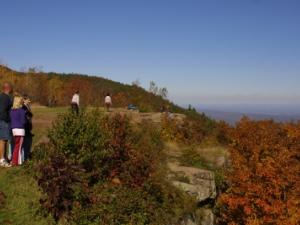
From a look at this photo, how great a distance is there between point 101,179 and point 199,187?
5413 millimetres

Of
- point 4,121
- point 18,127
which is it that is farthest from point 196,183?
point 4,121

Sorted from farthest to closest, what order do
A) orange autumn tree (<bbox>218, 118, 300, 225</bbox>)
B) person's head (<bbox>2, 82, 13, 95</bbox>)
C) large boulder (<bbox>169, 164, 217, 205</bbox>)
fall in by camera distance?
orange autumn tree (<bbox>218, 118, 300, 225</bbox>) < large boulder (<bbox>169, 164, 217, 205</bbox>) < person's head (<bbox>2, 82, 13, 95</bbox>)

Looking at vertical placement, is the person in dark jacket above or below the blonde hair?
below

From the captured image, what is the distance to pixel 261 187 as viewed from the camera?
3128 cm

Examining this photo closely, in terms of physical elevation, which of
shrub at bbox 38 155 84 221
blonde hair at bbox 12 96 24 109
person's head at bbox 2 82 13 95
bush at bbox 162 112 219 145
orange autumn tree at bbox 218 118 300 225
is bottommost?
orange autumn tree at bbox 218 118 300 225

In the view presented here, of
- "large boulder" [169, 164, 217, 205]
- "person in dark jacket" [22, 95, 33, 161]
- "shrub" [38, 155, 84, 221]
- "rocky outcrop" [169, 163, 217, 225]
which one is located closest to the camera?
"shrub" [38, 155, 84, 221]

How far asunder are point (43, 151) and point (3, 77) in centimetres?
3852

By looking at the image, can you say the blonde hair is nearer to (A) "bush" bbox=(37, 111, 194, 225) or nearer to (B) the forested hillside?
(A) "bush" bbox=(37, 111, 194, 225)

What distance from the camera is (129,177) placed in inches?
543

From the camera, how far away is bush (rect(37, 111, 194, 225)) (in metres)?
11.3

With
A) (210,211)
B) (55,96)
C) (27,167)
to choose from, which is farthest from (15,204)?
(55,96)

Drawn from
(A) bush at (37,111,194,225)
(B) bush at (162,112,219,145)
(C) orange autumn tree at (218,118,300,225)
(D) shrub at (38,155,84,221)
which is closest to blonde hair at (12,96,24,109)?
(A) bush at (37,111,194,225)

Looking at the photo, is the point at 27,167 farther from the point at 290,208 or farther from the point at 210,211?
the point at 290,208

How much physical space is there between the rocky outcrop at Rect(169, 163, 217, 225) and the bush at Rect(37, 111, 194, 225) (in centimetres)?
83
